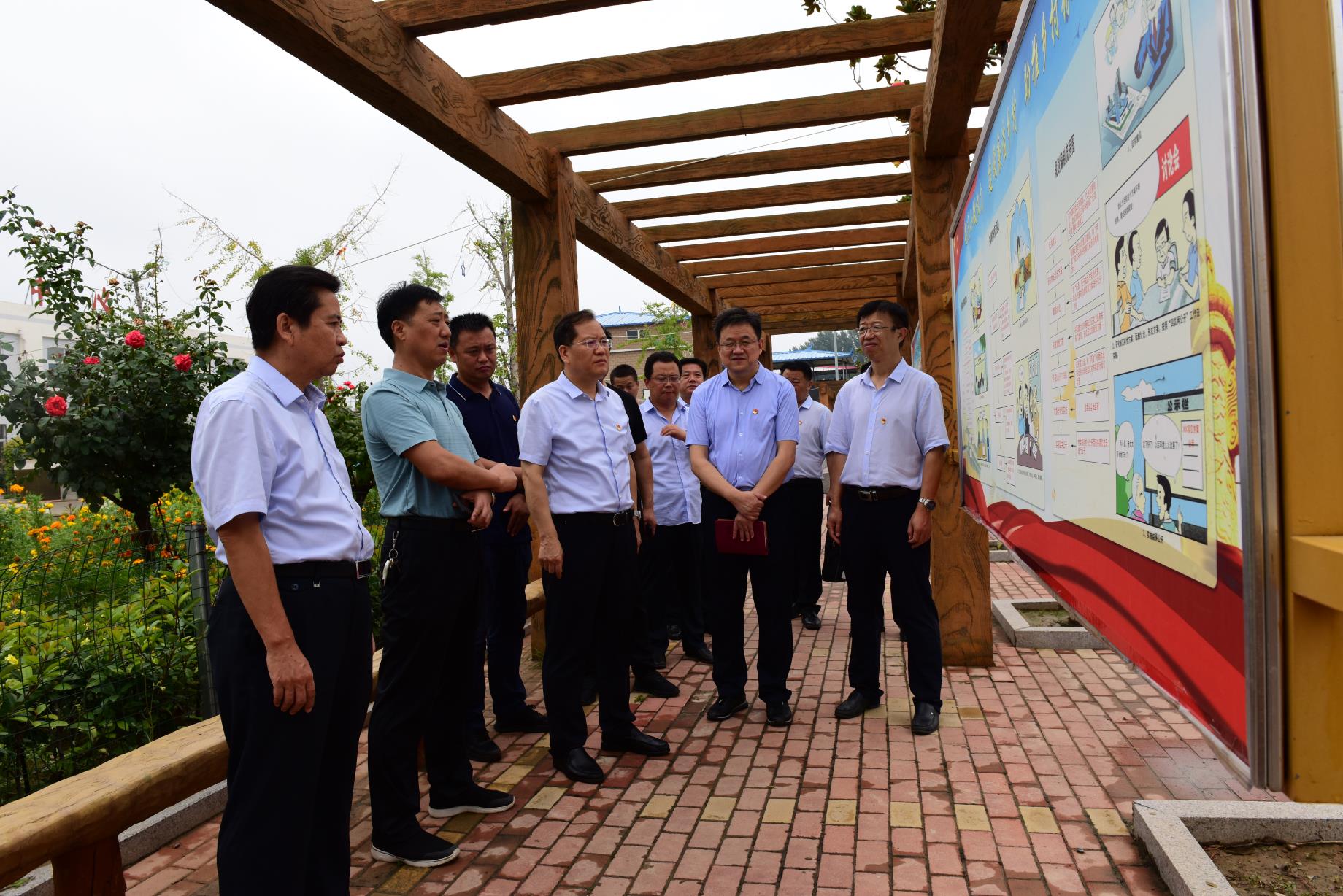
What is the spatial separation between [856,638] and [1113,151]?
3.25 metres

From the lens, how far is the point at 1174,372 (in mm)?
1298

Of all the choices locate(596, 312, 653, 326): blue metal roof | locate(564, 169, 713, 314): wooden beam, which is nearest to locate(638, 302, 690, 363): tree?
locate(596, 312, 653, 326): blue metal roof

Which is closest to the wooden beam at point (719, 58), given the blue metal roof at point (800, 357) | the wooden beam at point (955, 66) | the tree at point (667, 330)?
the wooden beam at point (955, 66)

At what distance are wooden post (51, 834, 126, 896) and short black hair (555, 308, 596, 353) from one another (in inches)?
96.3

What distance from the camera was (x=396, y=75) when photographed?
388cm

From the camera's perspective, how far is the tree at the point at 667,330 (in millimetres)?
30714

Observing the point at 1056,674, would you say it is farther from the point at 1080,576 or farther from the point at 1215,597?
the point at 1215,597

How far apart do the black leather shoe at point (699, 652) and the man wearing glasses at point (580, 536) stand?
1646 millimetres

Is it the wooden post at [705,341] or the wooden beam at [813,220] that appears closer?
the wooden beam at [813,220]

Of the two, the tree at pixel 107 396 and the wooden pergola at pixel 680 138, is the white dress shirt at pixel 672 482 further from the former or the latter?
the tree at pixel 107 396

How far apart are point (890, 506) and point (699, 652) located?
6.30ft

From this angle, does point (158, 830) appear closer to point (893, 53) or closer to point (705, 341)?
point (893, 53)

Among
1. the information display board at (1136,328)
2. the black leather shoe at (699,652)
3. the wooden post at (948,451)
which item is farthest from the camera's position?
the black leather shoe at (699,652)

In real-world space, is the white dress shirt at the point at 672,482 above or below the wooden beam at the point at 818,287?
below
